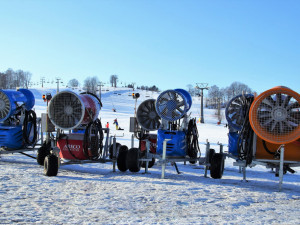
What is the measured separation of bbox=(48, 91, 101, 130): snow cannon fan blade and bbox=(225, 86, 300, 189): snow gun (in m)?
4.53

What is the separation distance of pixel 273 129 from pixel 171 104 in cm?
329

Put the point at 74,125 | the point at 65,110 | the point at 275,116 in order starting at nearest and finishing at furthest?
the point at 275,116
the point at 74,125
the point at 65,110

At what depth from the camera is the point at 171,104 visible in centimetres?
1066

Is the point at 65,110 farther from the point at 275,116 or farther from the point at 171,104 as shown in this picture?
the point at 275,116

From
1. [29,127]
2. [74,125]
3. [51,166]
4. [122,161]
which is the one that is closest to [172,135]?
[122,161]

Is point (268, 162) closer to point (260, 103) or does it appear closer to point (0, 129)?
point (260, 103)

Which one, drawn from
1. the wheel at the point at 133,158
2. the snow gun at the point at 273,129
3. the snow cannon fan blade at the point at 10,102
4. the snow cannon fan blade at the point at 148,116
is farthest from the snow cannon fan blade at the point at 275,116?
the snow cannon fan blade at the point at 10,102

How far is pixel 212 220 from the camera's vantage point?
5309mm

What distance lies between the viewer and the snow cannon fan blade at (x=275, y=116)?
26.8 ft

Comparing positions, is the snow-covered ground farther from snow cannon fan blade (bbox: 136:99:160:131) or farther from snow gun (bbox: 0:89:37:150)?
snow cannon fan blade (bbox: 136:99:160:131)

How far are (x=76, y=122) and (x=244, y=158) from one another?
4.77 metres

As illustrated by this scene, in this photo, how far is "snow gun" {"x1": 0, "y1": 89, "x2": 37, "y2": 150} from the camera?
12.5 meters

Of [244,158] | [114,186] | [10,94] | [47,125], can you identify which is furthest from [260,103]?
[10,94]

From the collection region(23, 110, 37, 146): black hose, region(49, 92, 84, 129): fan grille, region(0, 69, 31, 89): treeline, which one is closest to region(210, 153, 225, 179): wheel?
region(49, 92, 84, 129): fan grille
